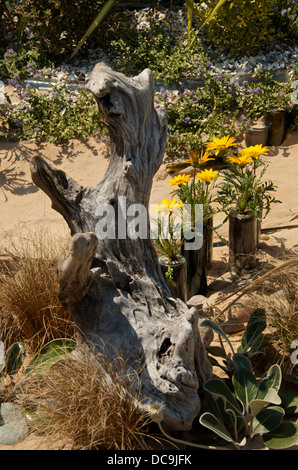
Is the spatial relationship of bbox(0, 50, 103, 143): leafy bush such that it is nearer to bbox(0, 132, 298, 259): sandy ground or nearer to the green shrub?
bbox(0, 132, 298, 259): sandy ground

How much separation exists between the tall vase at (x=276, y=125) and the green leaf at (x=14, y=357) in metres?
4.63

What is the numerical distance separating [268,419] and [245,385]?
183 mm

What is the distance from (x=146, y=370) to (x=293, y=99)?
5066 mm

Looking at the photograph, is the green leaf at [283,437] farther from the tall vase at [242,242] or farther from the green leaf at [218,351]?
the tall vase at [242,242]

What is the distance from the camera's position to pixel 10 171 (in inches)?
257

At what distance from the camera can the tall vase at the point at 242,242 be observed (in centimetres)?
397

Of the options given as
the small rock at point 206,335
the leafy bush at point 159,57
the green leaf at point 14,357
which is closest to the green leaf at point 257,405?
the small rock at point 206,335

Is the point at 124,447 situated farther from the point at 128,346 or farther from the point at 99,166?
the point at 99,166

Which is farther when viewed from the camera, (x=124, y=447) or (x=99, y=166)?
(x=99, y=166)

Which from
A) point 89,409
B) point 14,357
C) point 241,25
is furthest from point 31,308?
point 241,25

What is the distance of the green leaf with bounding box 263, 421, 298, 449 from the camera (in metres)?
2.30

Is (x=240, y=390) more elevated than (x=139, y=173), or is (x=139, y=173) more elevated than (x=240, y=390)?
(x=139, y=173)
